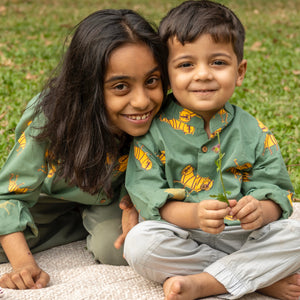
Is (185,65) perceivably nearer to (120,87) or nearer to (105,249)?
(120,87)

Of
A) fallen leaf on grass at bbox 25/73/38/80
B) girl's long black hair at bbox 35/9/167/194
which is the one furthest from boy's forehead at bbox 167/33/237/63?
fallen leaf on grass at bbox 25/73/38/80

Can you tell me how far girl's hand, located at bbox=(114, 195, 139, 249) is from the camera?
2.67 m

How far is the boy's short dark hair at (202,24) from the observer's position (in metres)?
2.38

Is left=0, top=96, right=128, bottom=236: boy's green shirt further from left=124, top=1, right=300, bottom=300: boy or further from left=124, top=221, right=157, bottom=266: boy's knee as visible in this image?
left=124, top=221, right=157, bottom=266: boy's knee

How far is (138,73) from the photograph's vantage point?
95.7 inches

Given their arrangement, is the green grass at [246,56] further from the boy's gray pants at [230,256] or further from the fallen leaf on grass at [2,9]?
the boy's gray pants at [230,256]

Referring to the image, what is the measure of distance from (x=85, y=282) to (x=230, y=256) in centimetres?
66

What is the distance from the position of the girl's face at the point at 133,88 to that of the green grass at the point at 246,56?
1.64ft

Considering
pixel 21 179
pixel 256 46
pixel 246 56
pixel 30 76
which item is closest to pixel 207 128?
pixel 21 179

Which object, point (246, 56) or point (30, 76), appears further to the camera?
point (246, 56)

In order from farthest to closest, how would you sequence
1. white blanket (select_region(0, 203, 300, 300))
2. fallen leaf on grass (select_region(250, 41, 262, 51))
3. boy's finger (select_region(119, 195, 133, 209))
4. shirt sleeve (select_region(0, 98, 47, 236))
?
fallen leaf on grass (select_region(250, 41, 262, 51)) < boy's finger (select_region(119, 195, 133, 209)) < shirt sleeve (select_region(0, 98, 47, 236)) < white blanket (select_region(0, 203, 300, 300))

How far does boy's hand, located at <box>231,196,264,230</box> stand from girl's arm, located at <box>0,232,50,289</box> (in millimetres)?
968

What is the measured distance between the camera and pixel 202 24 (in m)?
2.39

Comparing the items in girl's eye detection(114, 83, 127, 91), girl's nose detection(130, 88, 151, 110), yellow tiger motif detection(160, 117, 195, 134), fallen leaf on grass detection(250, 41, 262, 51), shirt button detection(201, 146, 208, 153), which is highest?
girl's eye detection(114, 83, 127, 91)
